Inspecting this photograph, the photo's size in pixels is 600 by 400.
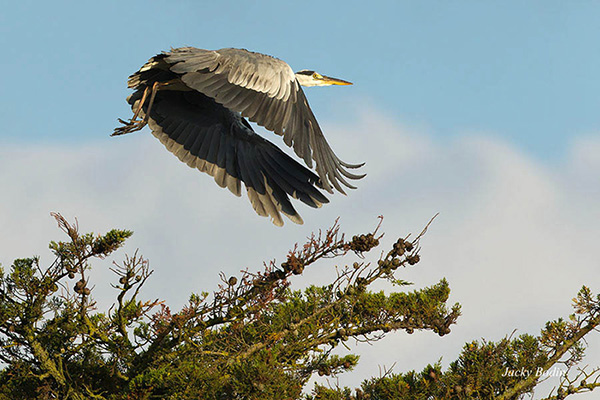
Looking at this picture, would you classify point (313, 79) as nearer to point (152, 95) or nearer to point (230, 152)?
point (230, 152)

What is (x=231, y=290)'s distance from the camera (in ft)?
14.6

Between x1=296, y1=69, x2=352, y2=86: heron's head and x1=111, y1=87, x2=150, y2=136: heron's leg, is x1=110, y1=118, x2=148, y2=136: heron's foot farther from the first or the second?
x1=296, y1=69, x2=352, y2=86: heron's head

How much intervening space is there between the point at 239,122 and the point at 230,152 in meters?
0.41

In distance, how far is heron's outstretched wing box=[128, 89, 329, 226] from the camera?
247 inches

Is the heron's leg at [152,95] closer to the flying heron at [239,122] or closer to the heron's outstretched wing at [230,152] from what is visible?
the flying heron at [239,122]

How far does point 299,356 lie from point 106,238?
5.63 ft

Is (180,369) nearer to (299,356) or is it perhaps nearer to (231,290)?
(231,290)

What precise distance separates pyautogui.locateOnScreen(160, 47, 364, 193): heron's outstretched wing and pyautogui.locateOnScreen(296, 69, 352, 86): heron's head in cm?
278

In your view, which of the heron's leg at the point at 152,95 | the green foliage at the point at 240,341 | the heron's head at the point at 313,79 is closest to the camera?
the green foliage at the point at 240,341

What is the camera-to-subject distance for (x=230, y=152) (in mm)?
6832

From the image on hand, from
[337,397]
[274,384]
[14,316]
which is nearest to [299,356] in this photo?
[337,397]

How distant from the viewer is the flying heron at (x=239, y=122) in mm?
5371

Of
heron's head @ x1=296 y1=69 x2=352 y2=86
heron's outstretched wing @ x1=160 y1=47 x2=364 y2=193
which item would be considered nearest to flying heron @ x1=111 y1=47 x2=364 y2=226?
heron's outstretched wing @ x1=160 y1=47 x2=364 y2=193

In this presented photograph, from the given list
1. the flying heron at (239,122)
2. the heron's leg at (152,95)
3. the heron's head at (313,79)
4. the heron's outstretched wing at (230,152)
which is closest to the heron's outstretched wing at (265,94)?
the flying heron at (239,122)
